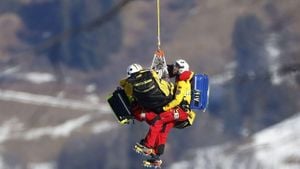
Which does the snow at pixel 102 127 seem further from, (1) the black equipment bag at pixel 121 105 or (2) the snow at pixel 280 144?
(1) the black equipment bag at pixel 121 105

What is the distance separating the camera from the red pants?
1466cm

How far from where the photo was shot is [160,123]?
580 inches

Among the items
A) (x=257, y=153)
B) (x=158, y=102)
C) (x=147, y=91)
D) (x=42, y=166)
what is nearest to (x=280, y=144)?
(x=257, y=153)

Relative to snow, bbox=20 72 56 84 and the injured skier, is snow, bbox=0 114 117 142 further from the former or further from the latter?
the injured skier

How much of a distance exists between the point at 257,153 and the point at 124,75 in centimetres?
790

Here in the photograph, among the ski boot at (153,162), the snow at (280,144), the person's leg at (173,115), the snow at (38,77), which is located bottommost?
the snow at (280,144)

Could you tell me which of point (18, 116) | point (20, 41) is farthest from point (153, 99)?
point (20, 41)

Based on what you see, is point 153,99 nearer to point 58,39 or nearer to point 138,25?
point 138,25

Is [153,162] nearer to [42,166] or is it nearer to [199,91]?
[199,91]

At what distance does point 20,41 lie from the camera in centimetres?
4744

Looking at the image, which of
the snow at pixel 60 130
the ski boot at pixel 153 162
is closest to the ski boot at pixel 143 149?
the ski boot at pixel 153 162

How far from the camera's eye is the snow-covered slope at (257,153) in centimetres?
3803

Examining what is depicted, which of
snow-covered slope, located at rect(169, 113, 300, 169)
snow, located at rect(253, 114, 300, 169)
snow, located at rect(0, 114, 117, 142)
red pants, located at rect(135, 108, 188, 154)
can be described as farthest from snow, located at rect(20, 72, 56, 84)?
red pants, located at rect(135, 108, 188, 154)

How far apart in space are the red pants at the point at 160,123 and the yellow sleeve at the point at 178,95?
15 centimetres
